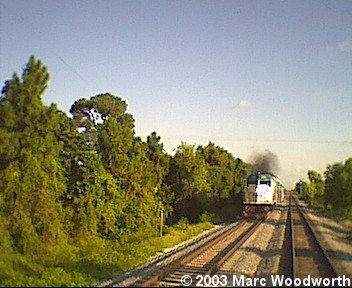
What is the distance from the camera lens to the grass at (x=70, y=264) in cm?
1276

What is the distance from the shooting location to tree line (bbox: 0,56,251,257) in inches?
755

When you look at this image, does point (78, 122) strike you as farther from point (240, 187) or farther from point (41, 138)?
point (41, 138)

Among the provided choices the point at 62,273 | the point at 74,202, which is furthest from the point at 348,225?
the point at 62,273

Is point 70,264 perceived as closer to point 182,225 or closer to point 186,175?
point 182,225

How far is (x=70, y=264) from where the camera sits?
1686cm

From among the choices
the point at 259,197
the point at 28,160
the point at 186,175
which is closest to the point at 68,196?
the point at 28,160

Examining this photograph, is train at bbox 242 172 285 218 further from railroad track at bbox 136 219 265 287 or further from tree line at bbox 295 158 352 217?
railroad track at bbox 136 219 265 287

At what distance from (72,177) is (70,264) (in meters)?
10.7

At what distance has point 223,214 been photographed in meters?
49.5

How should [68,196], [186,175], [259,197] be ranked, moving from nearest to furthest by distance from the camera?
1. [68,196]
2. [259,197]
3. [186,175]

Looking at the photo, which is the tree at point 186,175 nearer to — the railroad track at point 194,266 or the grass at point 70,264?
the grass at point 70,264

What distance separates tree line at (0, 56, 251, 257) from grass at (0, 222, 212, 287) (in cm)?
89

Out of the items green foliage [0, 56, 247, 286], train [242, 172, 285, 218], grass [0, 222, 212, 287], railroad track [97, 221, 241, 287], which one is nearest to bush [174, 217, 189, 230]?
green foliage [0, 56, 247, 286]

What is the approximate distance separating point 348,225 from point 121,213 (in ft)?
58.4
